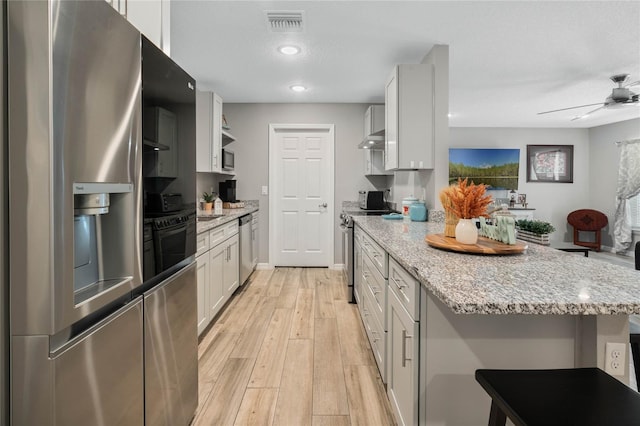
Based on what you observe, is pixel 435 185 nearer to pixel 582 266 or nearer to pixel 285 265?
pixel 582 266

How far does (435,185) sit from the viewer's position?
3.10m

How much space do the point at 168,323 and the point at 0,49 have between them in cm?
103

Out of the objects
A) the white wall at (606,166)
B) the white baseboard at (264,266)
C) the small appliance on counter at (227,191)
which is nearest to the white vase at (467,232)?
the small appliance on counter at (227,191)

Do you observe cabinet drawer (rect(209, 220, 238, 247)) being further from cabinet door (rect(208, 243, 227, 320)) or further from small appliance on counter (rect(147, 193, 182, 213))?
small appliance on counter (rect(147, 193, 182, 213))

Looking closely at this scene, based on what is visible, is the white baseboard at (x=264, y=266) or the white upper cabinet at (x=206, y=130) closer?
the white upper cabinet at (x=206, y=130)

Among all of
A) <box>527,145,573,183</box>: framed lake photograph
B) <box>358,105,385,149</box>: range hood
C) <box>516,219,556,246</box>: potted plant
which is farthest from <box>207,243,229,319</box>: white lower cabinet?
<box>527,145,573,183</box>: framed lake photograph

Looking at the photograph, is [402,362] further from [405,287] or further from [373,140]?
[373,140]

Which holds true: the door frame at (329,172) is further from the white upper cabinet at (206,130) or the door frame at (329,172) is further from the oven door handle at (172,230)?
the oven door handle at (172,230)

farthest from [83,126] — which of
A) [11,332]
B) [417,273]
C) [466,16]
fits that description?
[466,16]

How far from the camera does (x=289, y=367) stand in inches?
89.4

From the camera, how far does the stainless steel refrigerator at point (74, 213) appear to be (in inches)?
29.7

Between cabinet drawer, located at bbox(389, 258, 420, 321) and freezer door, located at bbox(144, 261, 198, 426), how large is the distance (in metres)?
0.97

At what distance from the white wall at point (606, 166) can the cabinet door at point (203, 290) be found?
737cm

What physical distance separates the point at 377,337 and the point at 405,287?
840mm
